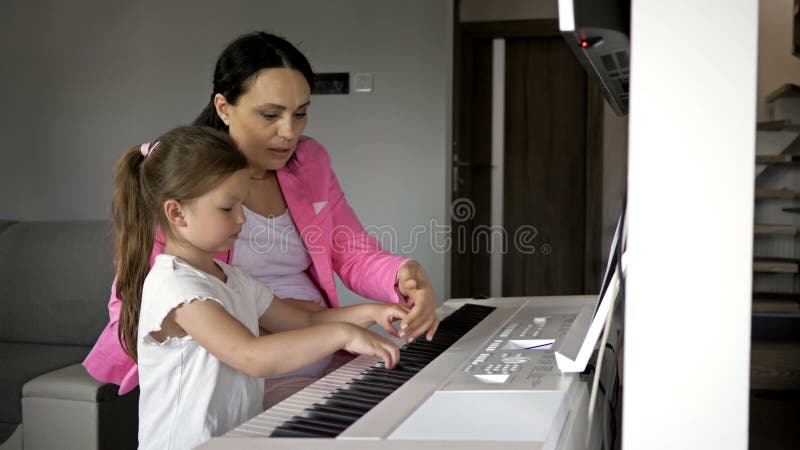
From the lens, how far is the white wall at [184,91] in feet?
13.6

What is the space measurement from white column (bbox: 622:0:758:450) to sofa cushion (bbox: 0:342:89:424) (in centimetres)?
229

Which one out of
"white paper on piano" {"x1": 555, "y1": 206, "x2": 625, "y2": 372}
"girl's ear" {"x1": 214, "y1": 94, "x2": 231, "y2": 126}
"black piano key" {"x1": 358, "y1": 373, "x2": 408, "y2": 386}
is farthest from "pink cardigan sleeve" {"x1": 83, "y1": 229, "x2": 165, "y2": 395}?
"white paper on piano" {"x1": 555, "y1": 206, "x2": 625, "y2": 372}

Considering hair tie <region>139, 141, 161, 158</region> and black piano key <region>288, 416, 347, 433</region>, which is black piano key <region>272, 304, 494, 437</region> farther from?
hair tie <region>139, 141, 161, 158</region>

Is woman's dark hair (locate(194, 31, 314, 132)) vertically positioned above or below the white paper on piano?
above

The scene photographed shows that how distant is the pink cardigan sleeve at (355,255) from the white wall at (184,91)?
2.35 metres

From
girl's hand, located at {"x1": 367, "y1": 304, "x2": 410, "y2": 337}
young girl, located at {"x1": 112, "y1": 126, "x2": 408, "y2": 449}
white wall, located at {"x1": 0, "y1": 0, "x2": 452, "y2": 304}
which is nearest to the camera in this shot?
young girl, located at {"x1": 112, "y1": 126, "x2": 408, "y2": 449}

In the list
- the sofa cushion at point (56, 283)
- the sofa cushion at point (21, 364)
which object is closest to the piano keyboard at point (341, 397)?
the sofa cushion at point (21, 364)

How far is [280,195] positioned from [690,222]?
3.97 ft

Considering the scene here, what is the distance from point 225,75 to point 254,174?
0.21 m

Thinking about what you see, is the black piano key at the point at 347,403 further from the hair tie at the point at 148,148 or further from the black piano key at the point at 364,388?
the hair tie at the point at 148,148

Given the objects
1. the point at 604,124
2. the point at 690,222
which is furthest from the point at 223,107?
the point at 604,124

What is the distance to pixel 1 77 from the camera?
4762mm

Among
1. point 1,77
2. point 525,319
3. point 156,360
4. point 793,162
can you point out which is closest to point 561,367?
point 525,319

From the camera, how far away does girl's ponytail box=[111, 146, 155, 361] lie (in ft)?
4.34
